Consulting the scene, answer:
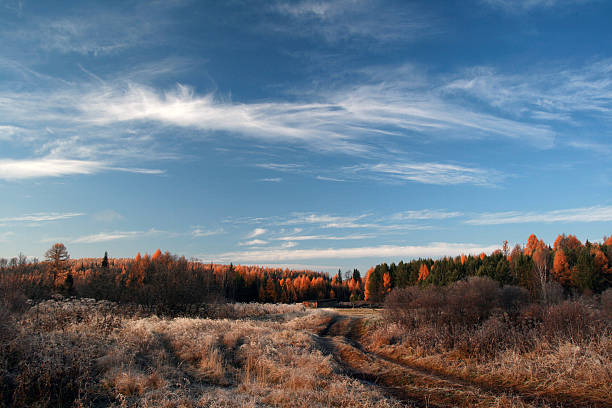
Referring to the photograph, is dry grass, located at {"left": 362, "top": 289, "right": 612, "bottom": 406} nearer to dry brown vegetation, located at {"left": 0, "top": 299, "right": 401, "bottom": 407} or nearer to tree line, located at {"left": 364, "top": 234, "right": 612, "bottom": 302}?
dry brown vegetation, located at {"left": 0, "top": 299, "right": 401, "bottom": 407}

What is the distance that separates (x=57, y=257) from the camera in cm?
5897

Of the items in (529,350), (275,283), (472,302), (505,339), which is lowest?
(275,283)

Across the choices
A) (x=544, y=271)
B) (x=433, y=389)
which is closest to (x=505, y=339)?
(x=433, y=389)

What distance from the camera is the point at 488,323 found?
51.2 feet

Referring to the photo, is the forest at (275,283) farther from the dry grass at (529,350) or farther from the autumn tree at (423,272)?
the dry grass at (529,350)

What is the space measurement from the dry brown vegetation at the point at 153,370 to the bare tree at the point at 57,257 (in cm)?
4997

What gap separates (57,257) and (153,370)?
201ft

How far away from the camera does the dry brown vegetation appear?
24.5ft

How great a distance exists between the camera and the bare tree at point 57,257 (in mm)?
57425

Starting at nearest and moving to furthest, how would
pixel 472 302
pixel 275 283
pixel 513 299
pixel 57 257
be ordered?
1. pixel 472 302
2. pixel 513 299
3. pixel 57 257
4. pixel 275 283

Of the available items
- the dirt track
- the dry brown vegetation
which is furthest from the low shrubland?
the dry brown vegetation

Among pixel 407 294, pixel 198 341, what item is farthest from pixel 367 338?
pixel 198 341

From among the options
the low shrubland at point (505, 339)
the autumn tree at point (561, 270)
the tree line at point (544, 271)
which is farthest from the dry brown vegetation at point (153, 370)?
the autumn tree at point (561, 270)

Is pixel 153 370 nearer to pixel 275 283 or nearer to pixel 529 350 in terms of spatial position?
pixel 529 350
